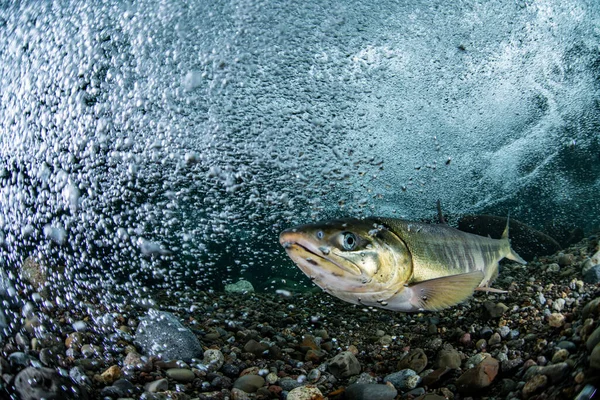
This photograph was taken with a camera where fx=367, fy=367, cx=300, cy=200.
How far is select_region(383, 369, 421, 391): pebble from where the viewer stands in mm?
2303

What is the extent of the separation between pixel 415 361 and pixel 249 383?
1156mm

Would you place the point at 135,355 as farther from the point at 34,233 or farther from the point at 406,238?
the point at 34,233

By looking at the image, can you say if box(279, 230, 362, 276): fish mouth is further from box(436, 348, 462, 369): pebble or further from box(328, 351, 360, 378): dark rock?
box(436, 348, 462, 369): pebble

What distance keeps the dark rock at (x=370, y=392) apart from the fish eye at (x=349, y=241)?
0.85 m

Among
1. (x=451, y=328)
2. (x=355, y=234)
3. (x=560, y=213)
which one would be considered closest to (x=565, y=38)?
(x=451, y=328)

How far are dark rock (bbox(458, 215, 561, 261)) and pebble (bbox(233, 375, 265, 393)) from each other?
6859 mm

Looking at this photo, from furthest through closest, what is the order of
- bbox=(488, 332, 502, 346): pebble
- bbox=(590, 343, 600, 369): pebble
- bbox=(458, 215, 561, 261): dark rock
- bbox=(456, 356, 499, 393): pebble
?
bbox=(458, 215, 561, 261): dark rock
bbox=(488, 332, 502, 346): pebble
bbox=(456, 356, 499, 393): pebble
bbox=(590, 343, 600, 369): pebble

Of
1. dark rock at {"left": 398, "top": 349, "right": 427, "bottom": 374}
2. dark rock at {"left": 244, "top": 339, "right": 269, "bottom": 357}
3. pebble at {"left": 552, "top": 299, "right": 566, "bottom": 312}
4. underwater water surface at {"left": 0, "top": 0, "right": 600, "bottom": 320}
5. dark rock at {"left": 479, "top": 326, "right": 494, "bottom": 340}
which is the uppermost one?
underwater water surface at {"left": 0, "top": 0, "right": 600, "bottom": 320}

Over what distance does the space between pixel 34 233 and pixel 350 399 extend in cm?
597

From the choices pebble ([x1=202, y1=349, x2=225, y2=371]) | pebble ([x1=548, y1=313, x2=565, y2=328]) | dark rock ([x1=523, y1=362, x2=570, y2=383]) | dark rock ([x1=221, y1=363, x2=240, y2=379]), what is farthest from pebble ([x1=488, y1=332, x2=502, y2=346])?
pebble ([x1=202, y1=349, x2=225, y2=371])

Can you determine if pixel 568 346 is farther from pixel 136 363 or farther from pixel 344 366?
pixel 136 363

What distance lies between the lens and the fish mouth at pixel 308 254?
2.45 meters

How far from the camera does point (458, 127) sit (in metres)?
11.2

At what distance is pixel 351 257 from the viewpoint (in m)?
2.53
